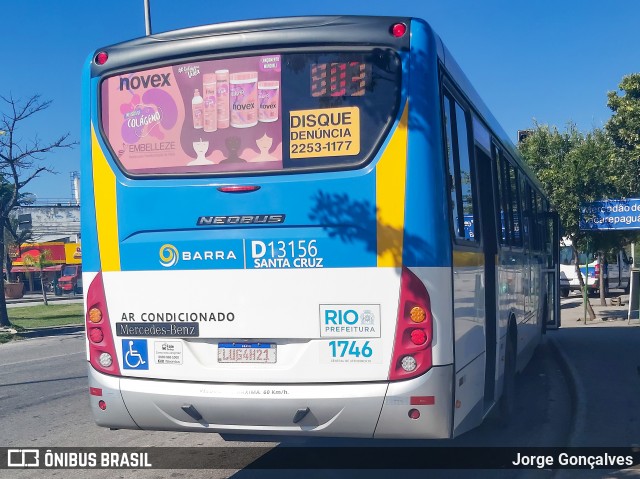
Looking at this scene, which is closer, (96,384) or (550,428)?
(96,384)

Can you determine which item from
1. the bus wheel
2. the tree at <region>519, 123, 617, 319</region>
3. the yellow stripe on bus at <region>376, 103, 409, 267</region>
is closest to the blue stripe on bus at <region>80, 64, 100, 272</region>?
the yellow stripe on bus at <region>376, 103, 409, 267</region>

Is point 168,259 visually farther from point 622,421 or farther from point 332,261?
point 622,421

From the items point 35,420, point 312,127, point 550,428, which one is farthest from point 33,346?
point 312,127

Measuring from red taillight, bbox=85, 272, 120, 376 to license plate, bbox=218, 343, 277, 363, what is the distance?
2.86ft

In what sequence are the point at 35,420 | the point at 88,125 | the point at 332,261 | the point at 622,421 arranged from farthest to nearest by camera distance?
the point at 35,420, the point at 622,421, the point at 88,125, the point at 332,261

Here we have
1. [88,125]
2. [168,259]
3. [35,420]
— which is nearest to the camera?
[168,259]

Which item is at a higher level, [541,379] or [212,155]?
[212,155]

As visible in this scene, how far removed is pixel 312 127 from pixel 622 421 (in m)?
4.96

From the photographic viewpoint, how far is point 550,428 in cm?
834

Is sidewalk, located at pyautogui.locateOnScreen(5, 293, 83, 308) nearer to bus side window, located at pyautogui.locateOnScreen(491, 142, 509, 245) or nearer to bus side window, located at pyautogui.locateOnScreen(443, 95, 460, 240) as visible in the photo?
bus side window, located at pyautogui.locateOnScreen(491, 142, 509, 245)

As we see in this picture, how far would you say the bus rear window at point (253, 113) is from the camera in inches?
203

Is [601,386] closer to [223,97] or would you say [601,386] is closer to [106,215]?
[223,97]

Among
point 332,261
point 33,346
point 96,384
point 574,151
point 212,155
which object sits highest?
point 574,151

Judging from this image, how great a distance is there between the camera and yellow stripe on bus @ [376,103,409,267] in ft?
16.4
